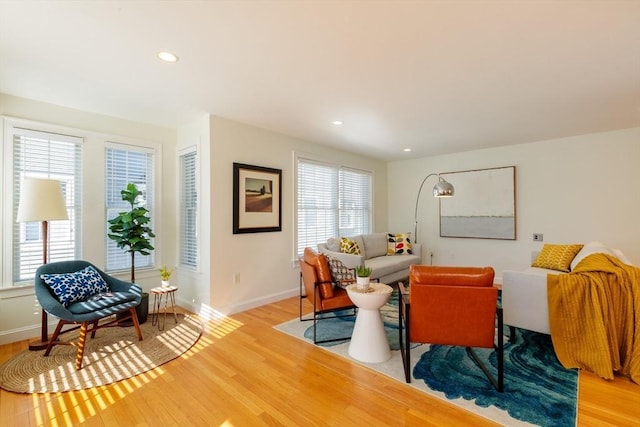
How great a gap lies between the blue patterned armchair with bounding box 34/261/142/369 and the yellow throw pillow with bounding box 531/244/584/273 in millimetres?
4706

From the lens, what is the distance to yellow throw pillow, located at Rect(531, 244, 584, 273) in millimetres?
3516

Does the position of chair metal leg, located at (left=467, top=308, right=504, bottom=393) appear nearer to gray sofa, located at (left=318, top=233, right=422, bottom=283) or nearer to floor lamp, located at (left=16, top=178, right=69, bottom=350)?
gray sofa, located at (left=318, top=233, right=422, bottom=283)

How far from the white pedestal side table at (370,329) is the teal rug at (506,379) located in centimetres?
9

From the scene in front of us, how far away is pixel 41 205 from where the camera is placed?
2820 mm

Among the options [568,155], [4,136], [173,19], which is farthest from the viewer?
[568,155]

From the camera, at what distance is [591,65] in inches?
97.9

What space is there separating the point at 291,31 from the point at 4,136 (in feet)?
10.7

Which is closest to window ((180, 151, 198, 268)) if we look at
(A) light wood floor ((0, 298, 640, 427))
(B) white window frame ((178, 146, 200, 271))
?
(B) white window frame ((178, 146, 200, 271))

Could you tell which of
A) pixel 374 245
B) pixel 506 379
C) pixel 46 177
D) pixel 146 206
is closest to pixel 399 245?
pixel 374 245

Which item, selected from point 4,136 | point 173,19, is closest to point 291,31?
point 173,19

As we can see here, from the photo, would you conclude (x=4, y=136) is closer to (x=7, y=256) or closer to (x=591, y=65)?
(x=7, y=256)

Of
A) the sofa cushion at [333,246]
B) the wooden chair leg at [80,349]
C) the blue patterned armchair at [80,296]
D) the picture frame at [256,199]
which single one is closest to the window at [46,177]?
the blue patterned armchair at [80,296]

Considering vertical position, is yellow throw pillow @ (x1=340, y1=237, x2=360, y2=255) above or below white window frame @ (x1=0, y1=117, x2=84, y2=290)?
below

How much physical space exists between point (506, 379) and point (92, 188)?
471 centimetres
